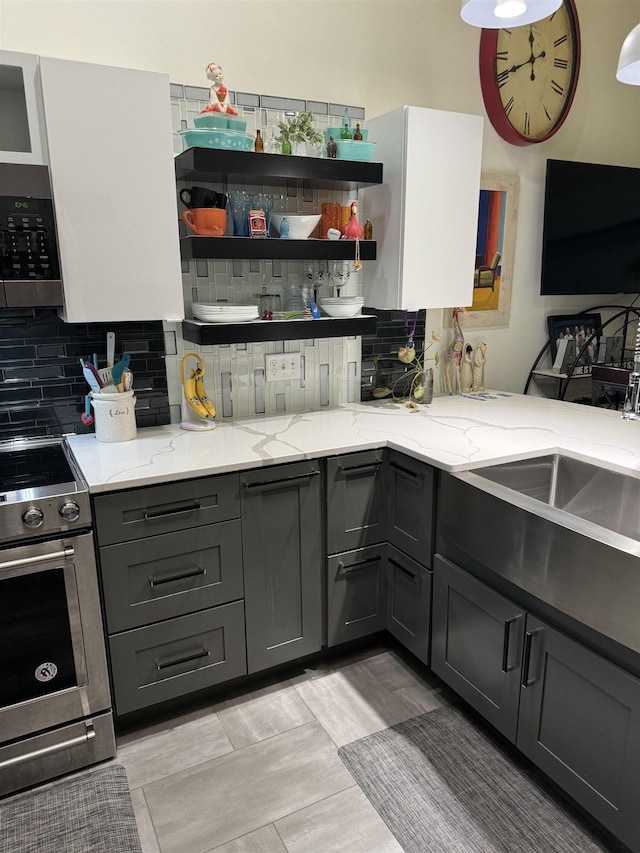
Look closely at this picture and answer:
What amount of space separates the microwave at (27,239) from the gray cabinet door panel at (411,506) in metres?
1.28

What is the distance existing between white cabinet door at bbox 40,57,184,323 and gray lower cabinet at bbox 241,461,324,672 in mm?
708

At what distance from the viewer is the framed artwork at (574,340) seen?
3268 millimetres

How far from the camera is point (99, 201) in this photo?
189 centimetres

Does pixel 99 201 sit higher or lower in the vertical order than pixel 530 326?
higher

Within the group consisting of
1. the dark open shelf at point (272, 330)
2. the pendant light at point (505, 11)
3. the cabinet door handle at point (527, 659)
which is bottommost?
the cabinet door handle at point (527, 659)

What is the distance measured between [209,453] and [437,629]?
100 centimetres

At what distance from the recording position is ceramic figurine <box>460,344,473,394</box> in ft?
9.86

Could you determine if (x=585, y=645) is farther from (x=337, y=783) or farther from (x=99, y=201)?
(x=99, y=201)

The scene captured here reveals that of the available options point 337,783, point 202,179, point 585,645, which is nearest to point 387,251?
point 202,179

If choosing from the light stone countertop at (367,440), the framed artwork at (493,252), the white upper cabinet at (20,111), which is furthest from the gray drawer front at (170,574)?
the framed artwork at (493,252)

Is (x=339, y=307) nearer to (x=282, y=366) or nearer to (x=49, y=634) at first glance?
(x=282, y=366)

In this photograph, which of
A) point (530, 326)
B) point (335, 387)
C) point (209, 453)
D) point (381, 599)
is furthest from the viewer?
point (530, 326)

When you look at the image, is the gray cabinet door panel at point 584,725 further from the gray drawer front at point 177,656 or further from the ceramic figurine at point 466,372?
the ceramic figurine at point 466,372

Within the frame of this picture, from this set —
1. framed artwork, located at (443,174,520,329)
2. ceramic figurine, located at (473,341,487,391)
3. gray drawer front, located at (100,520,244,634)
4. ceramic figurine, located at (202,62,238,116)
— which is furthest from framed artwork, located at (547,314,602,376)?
gray drawer front, located at (100,520,244,634)
